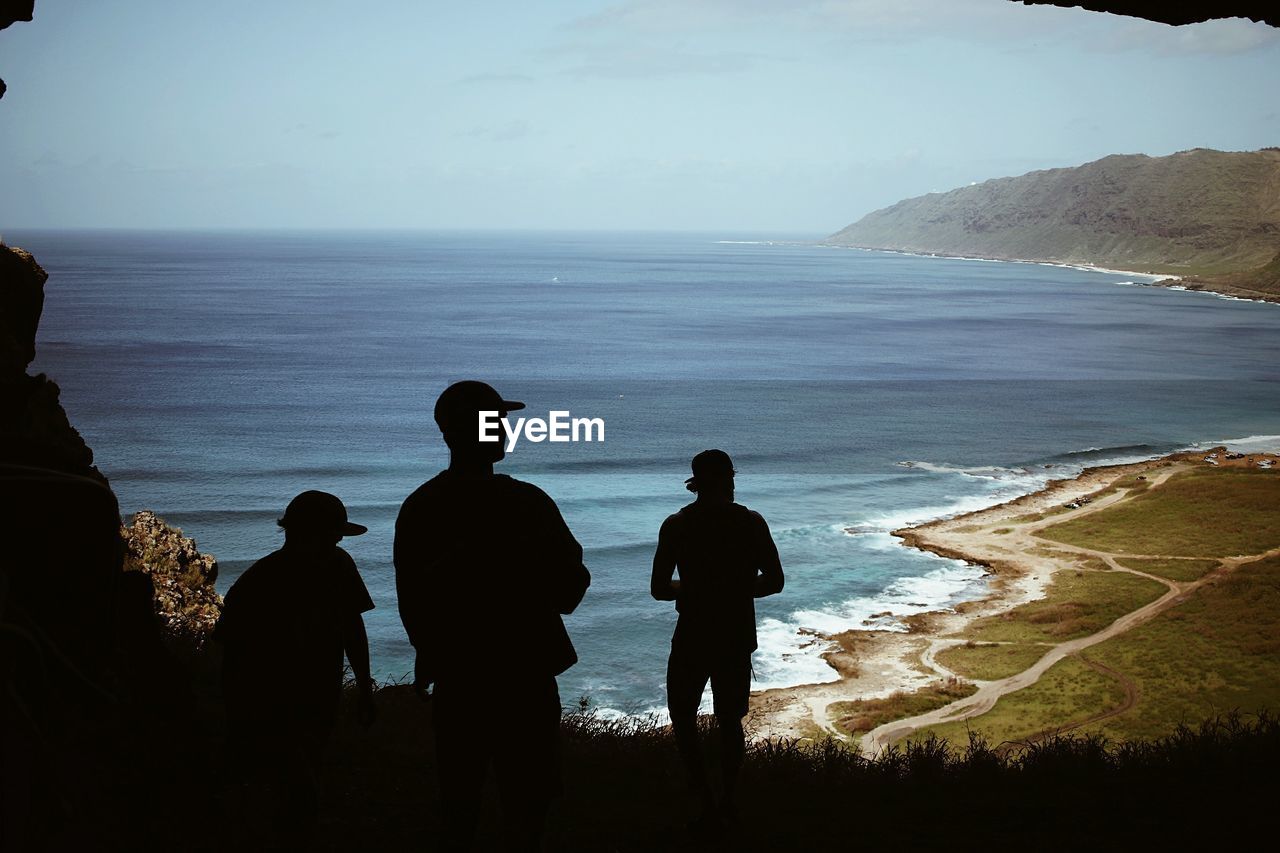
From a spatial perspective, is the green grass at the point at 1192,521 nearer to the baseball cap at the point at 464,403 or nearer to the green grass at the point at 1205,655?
the green grass at the point at 1205,655

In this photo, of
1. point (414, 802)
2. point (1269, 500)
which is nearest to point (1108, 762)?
point (414, 802)

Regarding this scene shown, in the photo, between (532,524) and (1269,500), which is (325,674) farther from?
(1269,500)

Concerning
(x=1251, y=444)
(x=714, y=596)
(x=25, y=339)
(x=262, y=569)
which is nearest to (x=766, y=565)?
(x=714, y=596)

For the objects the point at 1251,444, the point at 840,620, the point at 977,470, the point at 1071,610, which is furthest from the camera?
the point at 1251,444

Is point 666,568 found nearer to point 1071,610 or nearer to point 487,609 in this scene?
point 487,609

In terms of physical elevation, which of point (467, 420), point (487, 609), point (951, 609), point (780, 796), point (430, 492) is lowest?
point (951, 609)

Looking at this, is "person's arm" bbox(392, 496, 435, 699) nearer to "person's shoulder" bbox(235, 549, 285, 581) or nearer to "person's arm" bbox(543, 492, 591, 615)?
"person's arm" bbox(543, 492, 591, 615)
